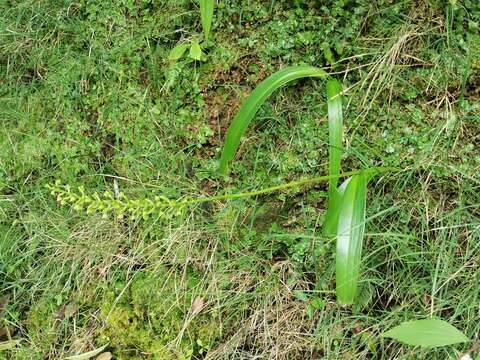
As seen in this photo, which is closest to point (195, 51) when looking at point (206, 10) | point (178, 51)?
point (178, 51)

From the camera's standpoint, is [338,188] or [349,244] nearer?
[349,244]

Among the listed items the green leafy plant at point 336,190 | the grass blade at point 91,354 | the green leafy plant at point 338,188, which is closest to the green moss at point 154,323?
the grass blade at point 91,354

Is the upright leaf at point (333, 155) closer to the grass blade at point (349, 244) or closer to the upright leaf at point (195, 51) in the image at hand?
the grass blade at point (349, 244)

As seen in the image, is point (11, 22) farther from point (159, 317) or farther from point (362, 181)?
point (362, 181)

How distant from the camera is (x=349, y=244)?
1.70 meters

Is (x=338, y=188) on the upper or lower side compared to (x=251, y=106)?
lower

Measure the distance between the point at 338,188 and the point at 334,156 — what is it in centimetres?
11

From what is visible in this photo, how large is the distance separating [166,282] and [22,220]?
0.79 meters

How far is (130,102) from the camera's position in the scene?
2.35 m

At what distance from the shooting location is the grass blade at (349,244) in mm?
1687

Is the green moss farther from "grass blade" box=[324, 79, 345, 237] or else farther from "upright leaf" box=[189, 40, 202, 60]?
"upright leaf" box=[189, 40, 202, 60]

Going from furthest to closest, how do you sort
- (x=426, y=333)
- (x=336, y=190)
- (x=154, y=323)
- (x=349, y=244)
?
(x=154, y=323)
(x=336, y=190)
(x=349, y=244)
(x=426, y=333)

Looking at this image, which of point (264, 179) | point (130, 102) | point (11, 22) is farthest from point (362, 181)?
point (11, 22)

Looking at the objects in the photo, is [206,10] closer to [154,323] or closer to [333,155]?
[333,155]
